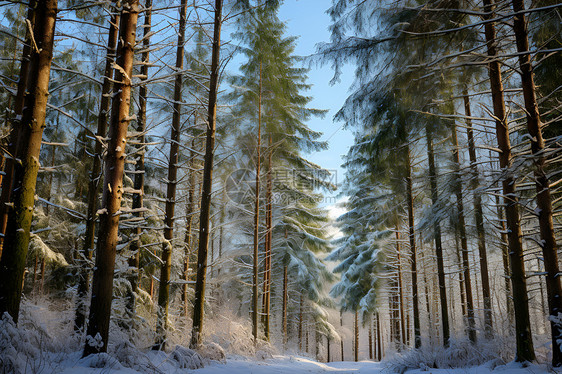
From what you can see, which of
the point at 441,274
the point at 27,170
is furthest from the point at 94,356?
the point at 441,274

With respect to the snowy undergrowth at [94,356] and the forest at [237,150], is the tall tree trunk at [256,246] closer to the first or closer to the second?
the forest at [237,150]

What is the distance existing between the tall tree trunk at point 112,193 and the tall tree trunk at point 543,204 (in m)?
5.55

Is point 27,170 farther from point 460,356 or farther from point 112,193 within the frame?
point 460,356

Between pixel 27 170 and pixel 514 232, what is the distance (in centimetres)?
716

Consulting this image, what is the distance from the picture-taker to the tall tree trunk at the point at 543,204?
4.55m

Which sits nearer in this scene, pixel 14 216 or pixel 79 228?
pixel 14 216

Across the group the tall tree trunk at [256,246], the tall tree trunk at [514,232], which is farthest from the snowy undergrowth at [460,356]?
the tall tree trunk at [256,246]

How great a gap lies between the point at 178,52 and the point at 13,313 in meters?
6.98

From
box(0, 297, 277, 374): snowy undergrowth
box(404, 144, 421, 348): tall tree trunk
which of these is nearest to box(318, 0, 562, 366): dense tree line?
box(404, 144, 421, 348): tall tree trunk

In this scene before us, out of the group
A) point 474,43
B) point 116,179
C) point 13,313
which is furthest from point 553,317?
point 13,313

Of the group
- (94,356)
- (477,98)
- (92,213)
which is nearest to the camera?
(94,356)

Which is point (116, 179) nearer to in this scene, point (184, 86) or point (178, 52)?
point (178, 52)

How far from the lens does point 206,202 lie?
7.46m

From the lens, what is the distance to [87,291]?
7.12m
